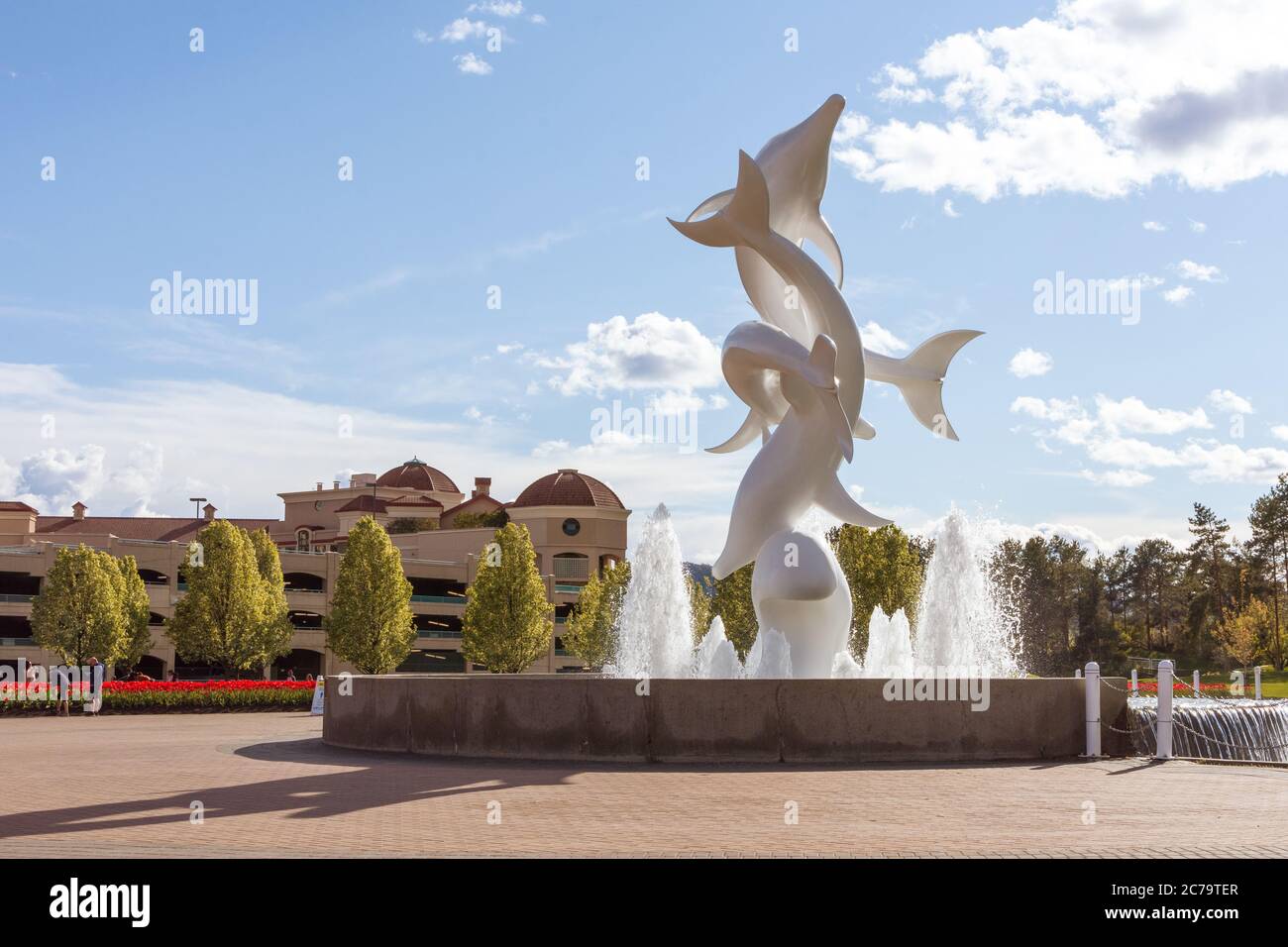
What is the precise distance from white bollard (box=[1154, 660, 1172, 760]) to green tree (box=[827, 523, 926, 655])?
30.4 meters

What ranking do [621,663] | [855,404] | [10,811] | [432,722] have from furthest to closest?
[621,663]
[855,404]
[432,722]
[10,811]

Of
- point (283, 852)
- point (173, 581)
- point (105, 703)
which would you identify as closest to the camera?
point (283, 852)

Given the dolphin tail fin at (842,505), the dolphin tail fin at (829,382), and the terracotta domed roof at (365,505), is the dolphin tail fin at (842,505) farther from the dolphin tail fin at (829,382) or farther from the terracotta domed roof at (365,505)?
the terracotta domed roof at (365,505)

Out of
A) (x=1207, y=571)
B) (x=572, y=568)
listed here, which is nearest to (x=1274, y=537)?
(x=1207, y=571)

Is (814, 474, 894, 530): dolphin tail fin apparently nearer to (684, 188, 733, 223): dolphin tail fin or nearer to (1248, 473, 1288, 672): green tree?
(684, 188, 733, 223): dolphin tail fin

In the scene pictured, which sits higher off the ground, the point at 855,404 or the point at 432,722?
the point at 855,404

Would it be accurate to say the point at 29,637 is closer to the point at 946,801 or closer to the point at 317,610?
the point at 317,610

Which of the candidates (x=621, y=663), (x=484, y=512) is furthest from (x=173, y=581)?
(x=621, y=663)

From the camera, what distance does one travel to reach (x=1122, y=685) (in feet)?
61.9

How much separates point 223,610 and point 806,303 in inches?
1427

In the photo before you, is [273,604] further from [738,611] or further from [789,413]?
[789,413]

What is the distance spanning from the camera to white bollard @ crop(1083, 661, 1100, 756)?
17812 millimetres

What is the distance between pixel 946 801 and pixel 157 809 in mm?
7400

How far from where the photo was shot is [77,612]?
4538 cm
